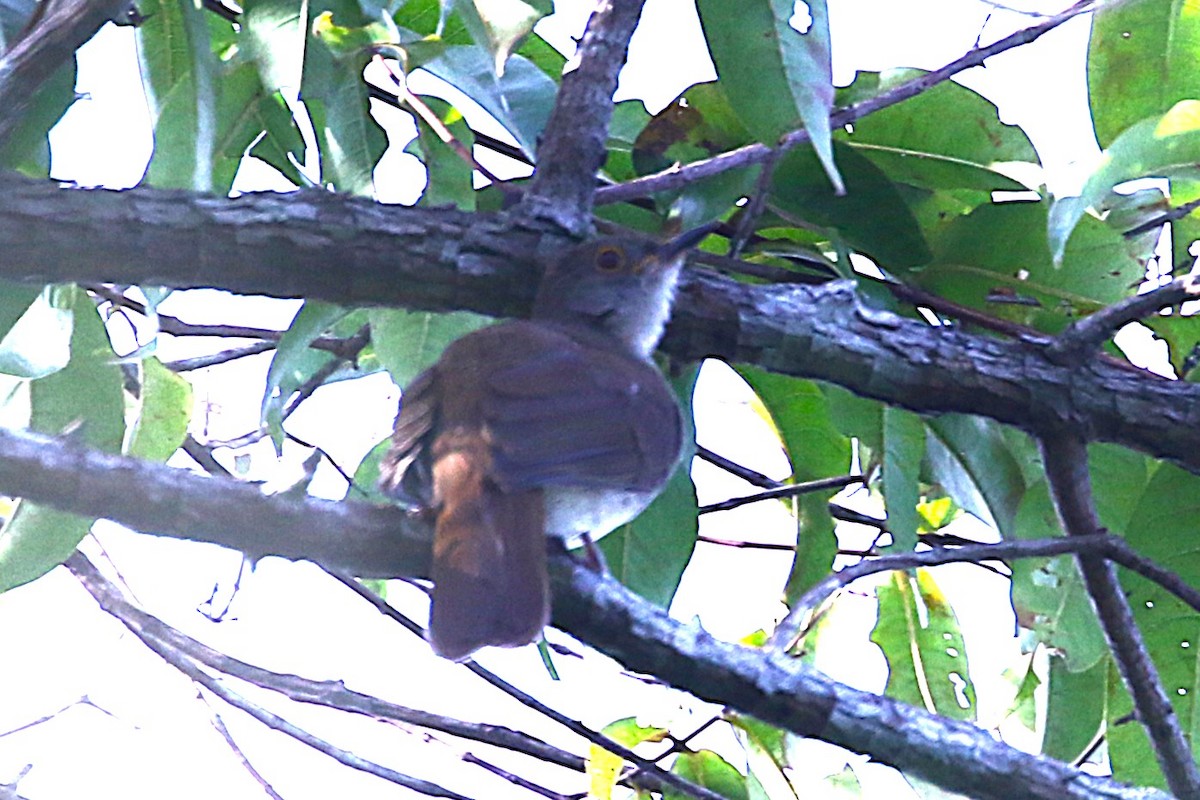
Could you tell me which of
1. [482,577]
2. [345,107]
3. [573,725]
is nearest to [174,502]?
[482,577]

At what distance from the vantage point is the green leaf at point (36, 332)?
3195 millimetres

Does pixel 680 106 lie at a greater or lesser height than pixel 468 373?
greater

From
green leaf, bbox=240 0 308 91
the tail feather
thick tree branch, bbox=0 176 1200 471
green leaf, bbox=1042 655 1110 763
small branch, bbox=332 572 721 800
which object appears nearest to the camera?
the tail feather

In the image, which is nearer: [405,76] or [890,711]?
[890,711]

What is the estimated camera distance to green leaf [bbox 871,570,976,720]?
4.30 meters

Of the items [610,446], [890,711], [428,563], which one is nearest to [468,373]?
[610,446]

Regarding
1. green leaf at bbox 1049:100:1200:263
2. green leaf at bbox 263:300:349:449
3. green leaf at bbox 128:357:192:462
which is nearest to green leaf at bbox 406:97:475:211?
green leaf at bbox 263:300:349:449

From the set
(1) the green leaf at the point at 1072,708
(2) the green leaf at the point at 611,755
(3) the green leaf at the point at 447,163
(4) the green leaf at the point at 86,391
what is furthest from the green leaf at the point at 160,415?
(1) the green leaf at the point at 1072,708

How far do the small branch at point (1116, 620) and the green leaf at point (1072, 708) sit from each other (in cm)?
64

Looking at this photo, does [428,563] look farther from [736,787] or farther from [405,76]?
[736,787]

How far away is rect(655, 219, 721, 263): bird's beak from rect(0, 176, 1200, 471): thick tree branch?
0.28m

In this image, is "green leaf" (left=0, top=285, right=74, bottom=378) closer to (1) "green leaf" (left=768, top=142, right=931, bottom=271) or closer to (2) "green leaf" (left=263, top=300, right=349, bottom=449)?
(2) "green leaf" (left=263, top=300, right=349, bottom=449)

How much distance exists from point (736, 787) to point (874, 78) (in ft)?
6.58

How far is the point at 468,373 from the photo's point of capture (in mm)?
3635
